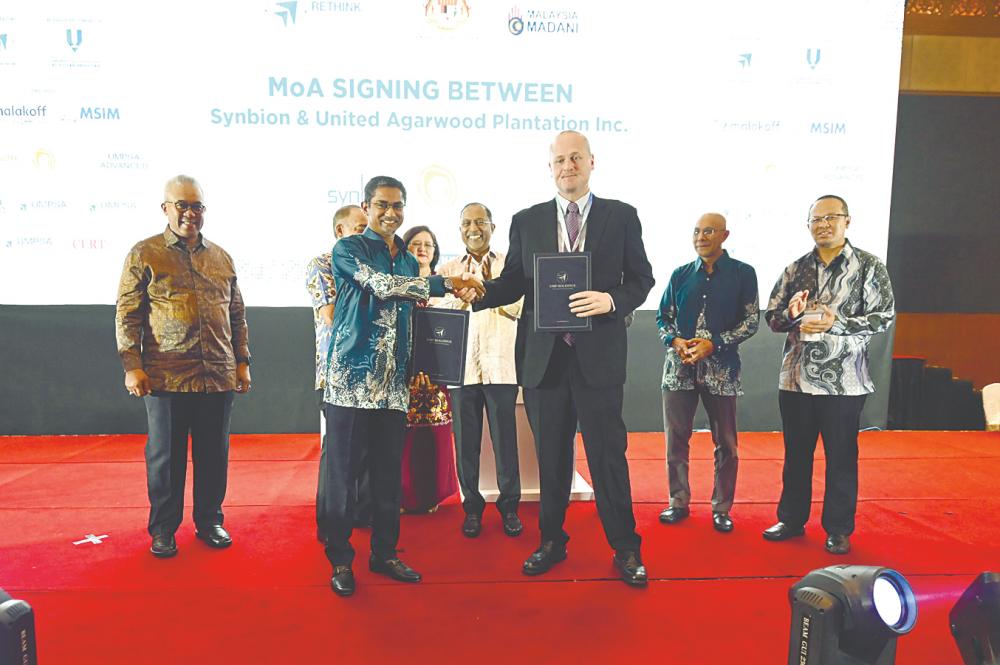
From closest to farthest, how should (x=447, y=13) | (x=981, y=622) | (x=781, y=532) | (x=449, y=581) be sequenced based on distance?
(x=981, y=622) < (x=449, y=581) < (x=781, y=532) < (x=447, y=13)

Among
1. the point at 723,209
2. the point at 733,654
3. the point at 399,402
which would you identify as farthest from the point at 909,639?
the point at 723,209

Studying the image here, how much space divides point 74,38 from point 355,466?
4.72 metres

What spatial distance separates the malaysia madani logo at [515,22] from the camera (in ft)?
17.6

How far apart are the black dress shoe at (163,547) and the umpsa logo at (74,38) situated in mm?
4221

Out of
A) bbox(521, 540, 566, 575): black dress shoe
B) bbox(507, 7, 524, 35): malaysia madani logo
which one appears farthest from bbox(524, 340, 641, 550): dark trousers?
bbox(507, 7, 524, 35): malaysia madani logo

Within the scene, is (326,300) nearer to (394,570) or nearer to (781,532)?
(394,570)

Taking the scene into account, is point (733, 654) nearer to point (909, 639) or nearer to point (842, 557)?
point (909, 639)

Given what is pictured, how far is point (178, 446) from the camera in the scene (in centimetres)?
306

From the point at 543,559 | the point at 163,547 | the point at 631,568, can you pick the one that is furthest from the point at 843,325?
the point at 163,547

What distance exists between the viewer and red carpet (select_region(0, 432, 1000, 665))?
7.29 ft

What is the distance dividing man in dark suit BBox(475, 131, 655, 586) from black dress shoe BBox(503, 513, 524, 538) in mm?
468

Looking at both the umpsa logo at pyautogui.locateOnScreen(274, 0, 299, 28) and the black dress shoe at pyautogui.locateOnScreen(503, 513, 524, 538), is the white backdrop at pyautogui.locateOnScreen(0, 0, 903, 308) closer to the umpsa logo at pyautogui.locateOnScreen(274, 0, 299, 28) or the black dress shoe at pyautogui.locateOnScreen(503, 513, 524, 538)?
the umpsa logo at pyautogui.locateOnScreen(274, 0, 299, 28)

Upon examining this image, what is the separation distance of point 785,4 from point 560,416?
4.59m

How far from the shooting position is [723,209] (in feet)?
18.5
